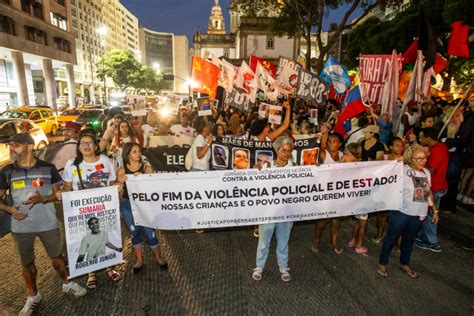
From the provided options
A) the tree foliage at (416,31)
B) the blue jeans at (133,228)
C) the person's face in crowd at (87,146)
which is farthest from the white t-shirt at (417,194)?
the tree foliage at (416,31)

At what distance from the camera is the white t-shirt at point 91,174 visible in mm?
3832

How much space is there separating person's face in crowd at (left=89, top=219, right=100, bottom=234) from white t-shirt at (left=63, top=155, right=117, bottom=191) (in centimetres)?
44

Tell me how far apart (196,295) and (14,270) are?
2795 mm

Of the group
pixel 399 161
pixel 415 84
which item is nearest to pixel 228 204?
pixel 399 161

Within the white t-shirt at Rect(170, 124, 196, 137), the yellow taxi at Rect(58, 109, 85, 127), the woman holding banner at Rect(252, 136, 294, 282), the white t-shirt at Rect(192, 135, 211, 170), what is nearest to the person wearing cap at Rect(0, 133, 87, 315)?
A: the white t-shirt at Rect(192, 135, 211, 170)

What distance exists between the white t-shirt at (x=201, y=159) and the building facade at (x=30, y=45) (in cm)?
3086

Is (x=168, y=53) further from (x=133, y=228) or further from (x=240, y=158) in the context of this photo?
(x=133, y=228)

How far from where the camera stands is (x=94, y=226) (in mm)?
3863

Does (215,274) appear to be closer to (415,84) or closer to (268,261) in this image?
(268,261)

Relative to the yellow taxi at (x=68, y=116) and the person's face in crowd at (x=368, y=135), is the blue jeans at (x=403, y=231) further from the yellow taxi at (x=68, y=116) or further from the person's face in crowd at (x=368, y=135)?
the yellow taxi at (x=68, y=116)

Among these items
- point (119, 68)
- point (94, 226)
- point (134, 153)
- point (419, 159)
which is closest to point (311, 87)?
point (419, 159)

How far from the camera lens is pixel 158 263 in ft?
15.0

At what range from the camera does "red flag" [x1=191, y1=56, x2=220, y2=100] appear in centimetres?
1023

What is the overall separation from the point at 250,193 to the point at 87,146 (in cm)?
221
